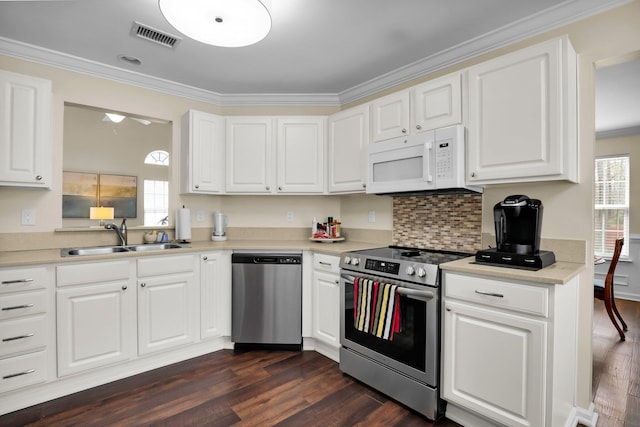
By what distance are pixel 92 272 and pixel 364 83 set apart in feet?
8.85

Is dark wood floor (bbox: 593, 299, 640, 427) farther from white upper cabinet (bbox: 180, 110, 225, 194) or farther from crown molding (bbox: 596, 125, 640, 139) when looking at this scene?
white upper cabinet (bbox: 180, 110, 225, 194)

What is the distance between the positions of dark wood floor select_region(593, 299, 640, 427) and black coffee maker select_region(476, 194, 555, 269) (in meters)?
1.04

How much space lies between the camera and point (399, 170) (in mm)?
2486

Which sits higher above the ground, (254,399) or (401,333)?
(401,333)

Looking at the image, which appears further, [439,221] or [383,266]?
[439,221]

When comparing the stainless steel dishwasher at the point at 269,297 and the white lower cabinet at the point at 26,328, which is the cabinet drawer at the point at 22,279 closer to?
the white lower cabinet at the point at 26,328

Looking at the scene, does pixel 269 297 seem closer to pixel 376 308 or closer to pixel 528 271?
pixel 376 308

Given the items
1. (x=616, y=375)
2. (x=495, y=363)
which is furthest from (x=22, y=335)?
(x=616, y=375)

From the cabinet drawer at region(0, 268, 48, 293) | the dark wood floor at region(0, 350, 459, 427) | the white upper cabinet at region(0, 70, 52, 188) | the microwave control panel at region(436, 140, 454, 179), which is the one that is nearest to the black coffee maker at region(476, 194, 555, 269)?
the microwave control panel at region(436, 140, 454, 179)

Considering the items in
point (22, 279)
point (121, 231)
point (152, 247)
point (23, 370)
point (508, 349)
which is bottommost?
point (23, 370)

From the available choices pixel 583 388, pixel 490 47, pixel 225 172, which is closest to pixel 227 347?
pixel 225 172

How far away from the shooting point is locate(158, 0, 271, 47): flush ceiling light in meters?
1.51

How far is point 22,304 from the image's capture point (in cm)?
202

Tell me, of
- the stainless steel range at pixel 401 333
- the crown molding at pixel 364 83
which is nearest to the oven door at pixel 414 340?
the stainless steel range at pixel 401 333
